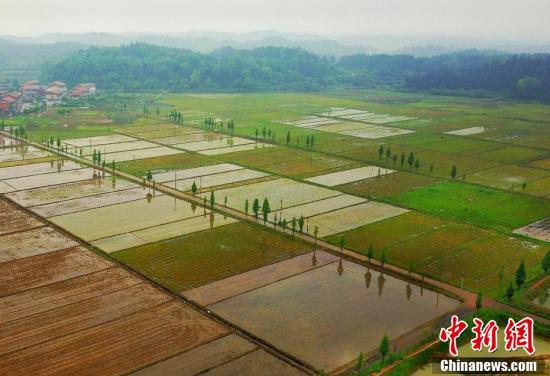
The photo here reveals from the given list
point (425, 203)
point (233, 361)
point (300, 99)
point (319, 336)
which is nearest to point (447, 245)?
point (425, 203)

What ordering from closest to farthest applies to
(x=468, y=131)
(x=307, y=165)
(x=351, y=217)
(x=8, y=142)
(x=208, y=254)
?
(x=208, y=254)
(x=351, y=217)
(x=307, y=165)
(x=8, y=142)
(x=468, y=131)

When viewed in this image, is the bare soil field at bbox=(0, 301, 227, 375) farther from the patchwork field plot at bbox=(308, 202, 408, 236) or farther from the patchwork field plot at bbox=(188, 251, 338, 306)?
the patchwork field plot at bbox=(308, 202, 408, 236)

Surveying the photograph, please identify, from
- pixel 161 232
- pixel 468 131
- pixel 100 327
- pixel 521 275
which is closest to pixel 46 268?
pixel 161 232

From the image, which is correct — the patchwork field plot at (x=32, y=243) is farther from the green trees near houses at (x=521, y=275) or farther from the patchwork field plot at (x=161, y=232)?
the green trees near houses at (x=521, y=275)

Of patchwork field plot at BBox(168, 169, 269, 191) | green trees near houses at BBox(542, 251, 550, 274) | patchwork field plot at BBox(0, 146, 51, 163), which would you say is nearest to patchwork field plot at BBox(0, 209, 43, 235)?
patchwork field plot at BBox(168, 169, 269, 191)

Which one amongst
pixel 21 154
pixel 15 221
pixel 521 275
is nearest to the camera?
pixel 521 275

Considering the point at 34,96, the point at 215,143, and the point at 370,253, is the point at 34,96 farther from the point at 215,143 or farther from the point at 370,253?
the point at 370,253

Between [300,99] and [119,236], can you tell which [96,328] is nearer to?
[119,236]
